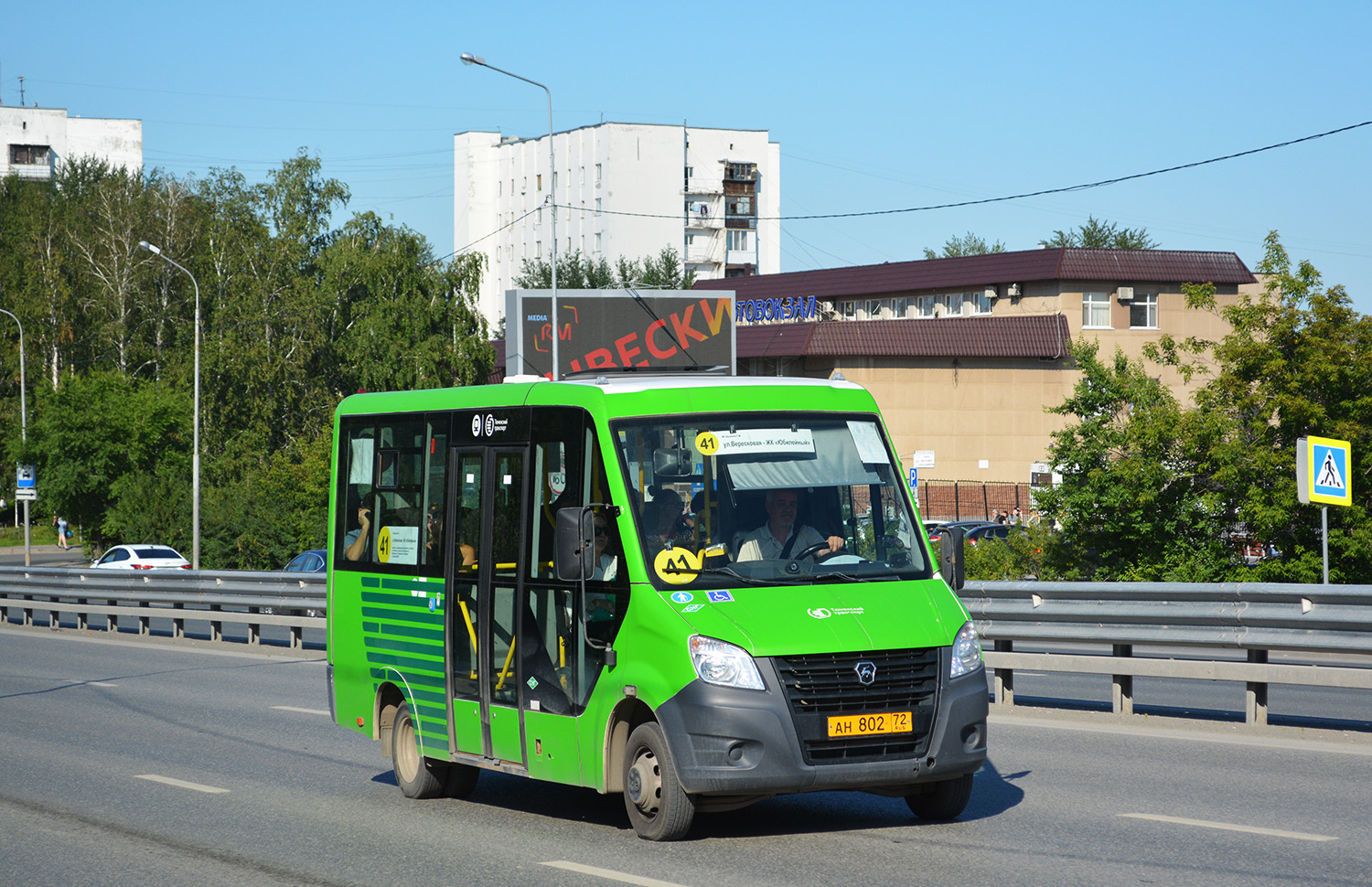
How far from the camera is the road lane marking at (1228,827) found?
7.53 meters

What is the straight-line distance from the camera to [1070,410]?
27.3 metres

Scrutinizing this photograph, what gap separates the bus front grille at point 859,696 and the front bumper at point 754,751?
0.03 metres

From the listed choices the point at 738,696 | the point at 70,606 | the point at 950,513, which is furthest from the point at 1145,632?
the point at 950,513

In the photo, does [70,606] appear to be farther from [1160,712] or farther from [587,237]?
[587,237]

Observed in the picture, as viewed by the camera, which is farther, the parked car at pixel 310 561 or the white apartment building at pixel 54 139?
the white apartment building at pixel 54 139

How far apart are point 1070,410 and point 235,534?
27.7 metres

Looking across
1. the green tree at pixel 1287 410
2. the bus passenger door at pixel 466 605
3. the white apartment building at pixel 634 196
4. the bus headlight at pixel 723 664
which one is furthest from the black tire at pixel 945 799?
the white apartment building at pixel 634 196

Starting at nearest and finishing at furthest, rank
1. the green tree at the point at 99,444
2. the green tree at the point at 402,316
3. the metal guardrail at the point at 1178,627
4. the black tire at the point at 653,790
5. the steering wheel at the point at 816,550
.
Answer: the black tire at the point at 653,790, the steering wheel at the point at 816,550, the metal guardrail at the point at 1178,627, the green tree at the point at 99,444, the green tree at the point at 402,316

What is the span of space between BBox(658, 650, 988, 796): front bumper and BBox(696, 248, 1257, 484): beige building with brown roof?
55.2 metres

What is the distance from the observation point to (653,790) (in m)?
7.62

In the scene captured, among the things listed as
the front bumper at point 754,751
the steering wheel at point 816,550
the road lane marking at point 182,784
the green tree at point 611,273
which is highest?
the green tree at point 611,273

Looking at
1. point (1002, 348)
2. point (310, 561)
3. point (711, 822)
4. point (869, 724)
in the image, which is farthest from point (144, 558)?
point (1002, 348)

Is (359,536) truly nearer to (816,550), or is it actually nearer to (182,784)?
(182,784)

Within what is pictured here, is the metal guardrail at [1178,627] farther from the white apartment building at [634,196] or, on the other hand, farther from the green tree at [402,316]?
the white apartment building at [634,196]
